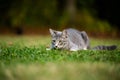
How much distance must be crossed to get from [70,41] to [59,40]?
71 cm

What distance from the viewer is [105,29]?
2753 centimetres

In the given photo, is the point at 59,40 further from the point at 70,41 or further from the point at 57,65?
the point at 57,65

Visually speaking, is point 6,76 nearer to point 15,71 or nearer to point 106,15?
point 15,71

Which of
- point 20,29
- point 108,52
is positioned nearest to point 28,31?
point 20,29

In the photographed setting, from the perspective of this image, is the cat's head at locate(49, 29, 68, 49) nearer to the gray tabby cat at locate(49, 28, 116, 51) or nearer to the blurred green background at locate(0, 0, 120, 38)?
the gray tabby cat at locate(49, 28, 116, 51)

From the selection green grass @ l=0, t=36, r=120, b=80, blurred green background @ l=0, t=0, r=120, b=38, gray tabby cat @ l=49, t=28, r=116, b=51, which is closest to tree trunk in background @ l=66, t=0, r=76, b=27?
blurred green background @ l=0, t=0, r=120, b=38

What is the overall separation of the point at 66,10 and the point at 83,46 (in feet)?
46.7

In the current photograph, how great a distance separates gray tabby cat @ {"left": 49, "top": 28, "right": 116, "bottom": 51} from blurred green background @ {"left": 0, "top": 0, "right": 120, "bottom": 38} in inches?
489

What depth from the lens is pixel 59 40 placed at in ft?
40.0

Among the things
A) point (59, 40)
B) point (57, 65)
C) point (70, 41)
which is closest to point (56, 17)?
point (70, 41)

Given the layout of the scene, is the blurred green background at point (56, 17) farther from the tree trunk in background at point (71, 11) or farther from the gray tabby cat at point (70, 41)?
the gray tabby cat at point (70, 41)

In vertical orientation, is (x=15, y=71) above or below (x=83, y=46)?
below

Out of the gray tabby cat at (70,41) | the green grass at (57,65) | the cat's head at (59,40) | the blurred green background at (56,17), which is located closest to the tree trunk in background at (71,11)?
the blurred green background at (56,17)

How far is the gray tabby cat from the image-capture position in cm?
1224
